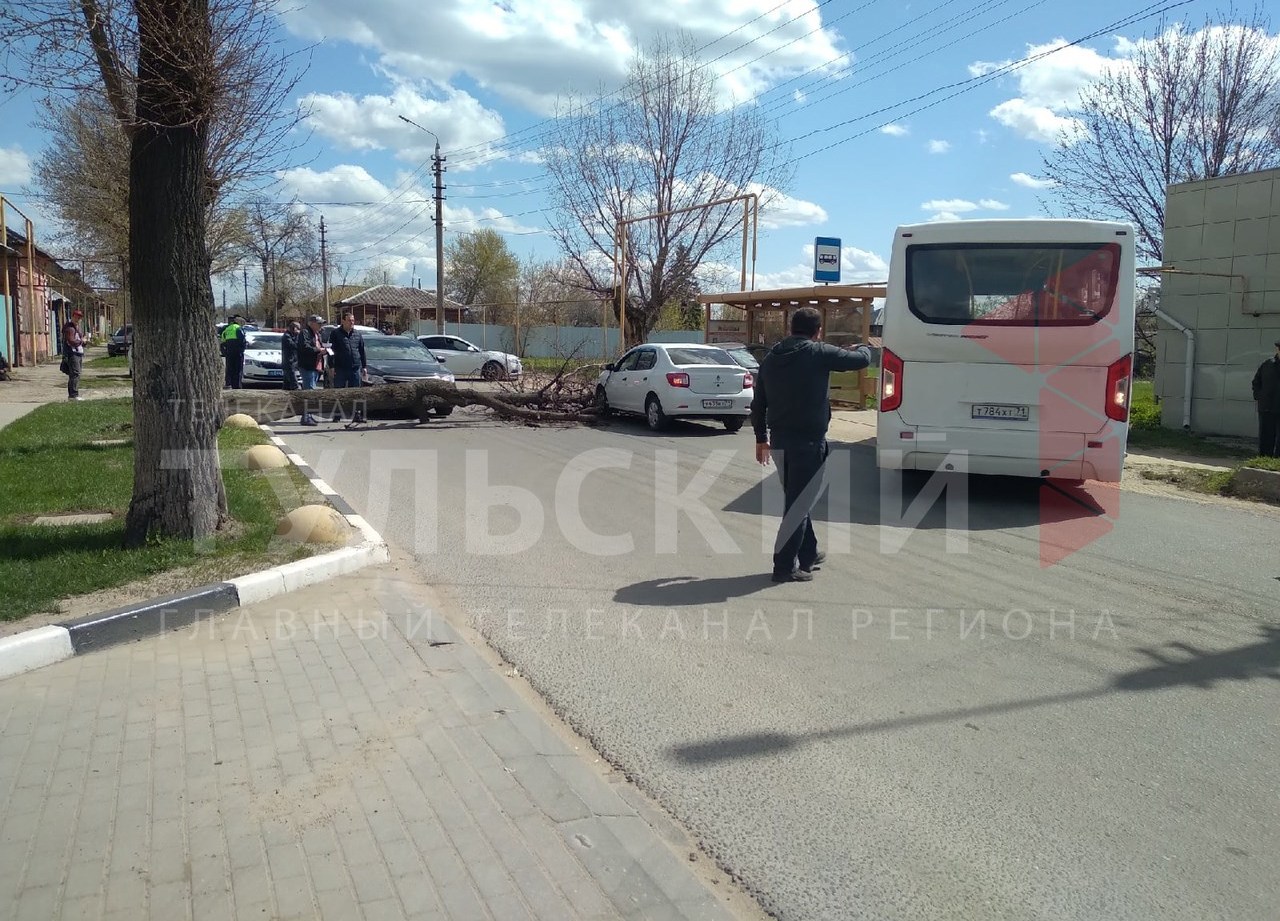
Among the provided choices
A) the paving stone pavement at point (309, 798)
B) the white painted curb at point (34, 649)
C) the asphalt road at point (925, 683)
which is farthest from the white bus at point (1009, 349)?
the white painted curb at point (34, 649)

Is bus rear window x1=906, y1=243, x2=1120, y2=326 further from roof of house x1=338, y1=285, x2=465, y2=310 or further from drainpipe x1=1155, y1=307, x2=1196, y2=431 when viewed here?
roof of house x1=338, y1=285, x2=465, y2=310

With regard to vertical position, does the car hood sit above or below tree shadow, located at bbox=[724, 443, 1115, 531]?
above

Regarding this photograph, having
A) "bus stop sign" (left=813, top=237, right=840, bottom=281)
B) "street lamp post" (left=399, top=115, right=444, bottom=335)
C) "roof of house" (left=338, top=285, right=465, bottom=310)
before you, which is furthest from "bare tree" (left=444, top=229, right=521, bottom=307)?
"bus stop sign" (left=813, top=237, right=840, bottom=281)

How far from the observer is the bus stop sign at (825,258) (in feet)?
62.7

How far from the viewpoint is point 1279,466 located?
412 inches

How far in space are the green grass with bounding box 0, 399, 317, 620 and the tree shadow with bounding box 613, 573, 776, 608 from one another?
233 centimetres

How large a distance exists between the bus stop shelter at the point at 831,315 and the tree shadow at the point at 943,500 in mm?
7976

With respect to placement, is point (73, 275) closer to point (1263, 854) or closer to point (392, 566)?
point (392, 566)

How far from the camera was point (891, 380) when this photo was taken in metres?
9.34

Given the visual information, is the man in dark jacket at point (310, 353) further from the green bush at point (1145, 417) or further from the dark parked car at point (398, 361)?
the green bush at point (1145, 417)

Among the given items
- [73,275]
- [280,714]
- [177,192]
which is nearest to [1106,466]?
[280,714]

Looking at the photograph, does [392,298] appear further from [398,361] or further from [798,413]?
[798,413]

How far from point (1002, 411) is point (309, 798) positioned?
735 cm

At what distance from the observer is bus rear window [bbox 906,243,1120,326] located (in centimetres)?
875
